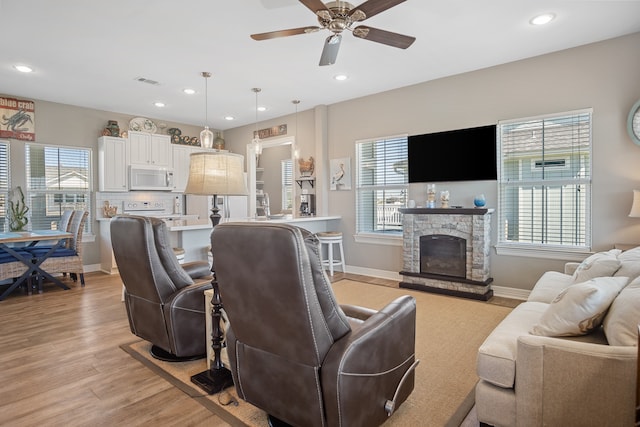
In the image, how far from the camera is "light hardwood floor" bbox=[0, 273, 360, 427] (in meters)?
1.99

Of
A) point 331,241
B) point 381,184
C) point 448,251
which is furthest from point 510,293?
point 331,241

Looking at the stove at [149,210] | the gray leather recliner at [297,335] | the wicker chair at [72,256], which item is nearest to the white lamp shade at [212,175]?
the gray leather recliner at [297,335]

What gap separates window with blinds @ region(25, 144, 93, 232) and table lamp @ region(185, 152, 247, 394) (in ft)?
16.0

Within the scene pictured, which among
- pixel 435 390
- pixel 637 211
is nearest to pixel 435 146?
pixel 637 211

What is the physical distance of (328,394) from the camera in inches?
57.7

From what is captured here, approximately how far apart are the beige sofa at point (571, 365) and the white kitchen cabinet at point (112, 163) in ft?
20.7

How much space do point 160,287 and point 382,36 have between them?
245 centimetres

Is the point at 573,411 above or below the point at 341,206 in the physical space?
below

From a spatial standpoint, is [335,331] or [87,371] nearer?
[335,331]

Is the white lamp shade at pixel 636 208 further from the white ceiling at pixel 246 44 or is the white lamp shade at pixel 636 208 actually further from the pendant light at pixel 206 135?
the pendant light at pixel 206 135

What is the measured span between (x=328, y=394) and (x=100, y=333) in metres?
2.72

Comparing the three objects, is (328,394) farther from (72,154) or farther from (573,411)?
Answer: (72,154)

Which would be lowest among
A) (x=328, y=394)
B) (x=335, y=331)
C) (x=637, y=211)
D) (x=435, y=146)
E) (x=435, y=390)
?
(x=435, y=390)

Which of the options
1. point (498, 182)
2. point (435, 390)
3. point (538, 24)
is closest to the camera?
point (435, 390)
